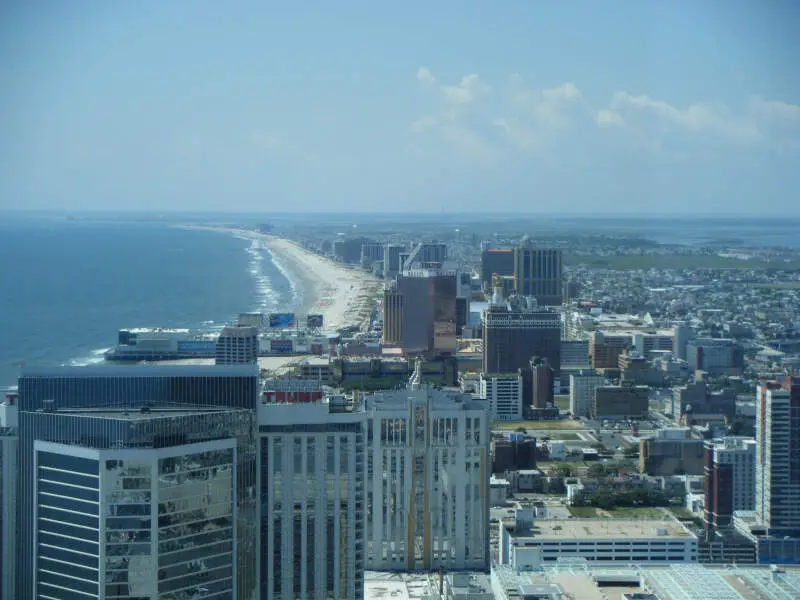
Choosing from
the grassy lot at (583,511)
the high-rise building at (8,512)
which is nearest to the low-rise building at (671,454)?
the grassy lot at (583,511)

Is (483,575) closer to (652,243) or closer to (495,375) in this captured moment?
(495,375)

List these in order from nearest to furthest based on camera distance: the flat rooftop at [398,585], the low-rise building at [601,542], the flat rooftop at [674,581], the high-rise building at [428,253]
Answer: the flat rooftop at [674,581]
the flat rooftop at [398,585]
the low-rise building at [601,542]
the high-rise building at [428,253]

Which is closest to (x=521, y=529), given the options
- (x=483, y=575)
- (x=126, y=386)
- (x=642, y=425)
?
(x=483, y=575)

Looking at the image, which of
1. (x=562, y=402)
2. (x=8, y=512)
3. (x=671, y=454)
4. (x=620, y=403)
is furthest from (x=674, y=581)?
(x=562, y=402)

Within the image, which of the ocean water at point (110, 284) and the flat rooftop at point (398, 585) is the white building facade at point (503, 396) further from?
the flat rooftop at point (398, 585)

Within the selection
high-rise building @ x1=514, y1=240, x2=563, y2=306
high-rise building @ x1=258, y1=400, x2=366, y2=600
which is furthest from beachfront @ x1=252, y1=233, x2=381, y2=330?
high-rise building @ x1=258, y1=400, x2=366, y2=600

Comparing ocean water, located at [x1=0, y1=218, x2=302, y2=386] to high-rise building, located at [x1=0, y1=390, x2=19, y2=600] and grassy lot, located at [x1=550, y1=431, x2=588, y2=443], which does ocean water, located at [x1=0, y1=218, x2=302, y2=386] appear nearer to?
grassy lot, located at [x1=550, y1=431, x2=588, y2=443]
